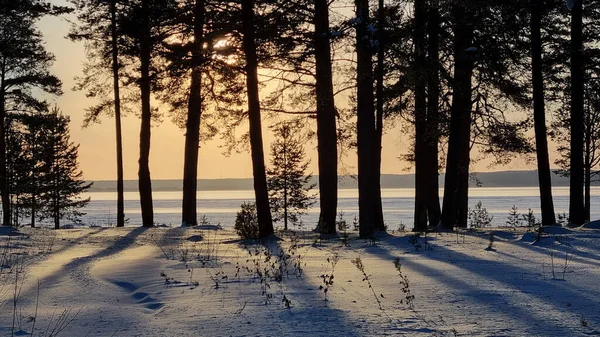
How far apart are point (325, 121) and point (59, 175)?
92.6 ft

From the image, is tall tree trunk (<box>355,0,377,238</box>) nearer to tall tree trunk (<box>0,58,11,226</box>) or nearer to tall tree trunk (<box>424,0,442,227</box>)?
tall tree trunk (<box>424,0,442,227</box>)

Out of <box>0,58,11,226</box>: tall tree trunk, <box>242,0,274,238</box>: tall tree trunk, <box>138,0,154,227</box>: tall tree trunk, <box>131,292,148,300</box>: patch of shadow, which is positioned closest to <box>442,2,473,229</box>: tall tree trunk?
<box>242,0,274,238</box>: tall tree trunk

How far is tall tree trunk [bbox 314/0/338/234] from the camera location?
544 inches

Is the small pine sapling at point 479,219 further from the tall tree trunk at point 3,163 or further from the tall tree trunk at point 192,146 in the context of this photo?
the tall tree trunk at point 3,163

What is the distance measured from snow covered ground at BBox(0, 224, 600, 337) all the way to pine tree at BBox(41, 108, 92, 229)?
90.7ft

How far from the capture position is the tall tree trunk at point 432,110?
1285 cm

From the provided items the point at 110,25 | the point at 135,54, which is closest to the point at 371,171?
the point at 135,54

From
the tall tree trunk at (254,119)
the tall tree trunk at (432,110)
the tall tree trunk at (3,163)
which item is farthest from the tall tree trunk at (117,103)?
the tall tree trunk at (432,110)

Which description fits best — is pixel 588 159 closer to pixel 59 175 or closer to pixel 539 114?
pixel 539 114

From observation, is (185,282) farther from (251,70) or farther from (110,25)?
(110,25)

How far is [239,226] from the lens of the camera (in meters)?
14.0

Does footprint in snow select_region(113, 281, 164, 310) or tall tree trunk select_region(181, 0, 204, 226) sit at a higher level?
tall tree trunk select_region(181, 0, 204, 226)

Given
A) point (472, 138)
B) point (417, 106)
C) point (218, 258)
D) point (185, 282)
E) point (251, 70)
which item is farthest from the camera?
point (472, 138)

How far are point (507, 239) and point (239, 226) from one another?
664 centimetres
